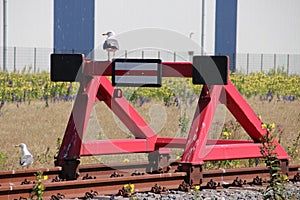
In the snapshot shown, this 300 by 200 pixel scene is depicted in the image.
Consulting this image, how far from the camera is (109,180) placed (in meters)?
7.95

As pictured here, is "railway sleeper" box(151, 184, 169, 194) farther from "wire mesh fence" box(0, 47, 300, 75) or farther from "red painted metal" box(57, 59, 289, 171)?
"wire mesh fence" box(0, 47, 300, 75)

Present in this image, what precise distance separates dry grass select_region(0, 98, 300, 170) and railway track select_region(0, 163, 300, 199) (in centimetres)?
127

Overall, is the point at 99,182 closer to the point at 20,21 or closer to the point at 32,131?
the point at 32,131

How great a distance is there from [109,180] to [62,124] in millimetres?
8368

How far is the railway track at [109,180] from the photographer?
7.58m

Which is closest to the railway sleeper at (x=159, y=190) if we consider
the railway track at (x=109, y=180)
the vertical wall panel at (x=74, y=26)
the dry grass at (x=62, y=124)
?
the railway track at (x=109, y=180)

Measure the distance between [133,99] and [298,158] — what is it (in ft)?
29.7

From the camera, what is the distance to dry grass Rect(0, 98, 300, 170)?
11766mm

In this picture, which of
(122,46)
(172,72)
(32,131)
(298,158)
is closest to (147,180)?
(172,72)

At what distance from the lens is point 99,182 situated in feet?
26.0

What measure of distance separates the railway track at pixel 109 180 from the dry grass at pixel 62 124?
4.18 ft

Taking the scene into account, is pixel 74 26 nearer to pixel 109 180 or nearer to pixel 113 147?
pixel 113 147

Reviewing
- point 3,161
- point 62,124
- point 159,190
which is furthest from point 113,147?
point 62,124

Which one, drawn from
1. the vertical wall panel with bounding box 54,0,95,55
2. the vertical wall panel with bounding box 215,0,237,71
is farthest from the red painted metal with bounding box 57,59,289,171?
the vertical wall panel with bounding box 215,0,237,71
